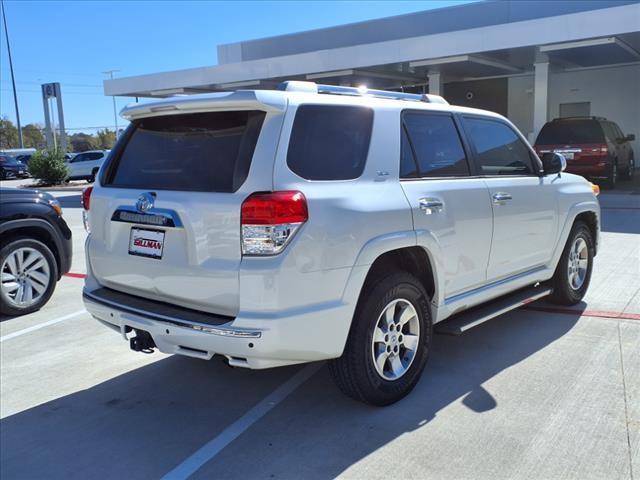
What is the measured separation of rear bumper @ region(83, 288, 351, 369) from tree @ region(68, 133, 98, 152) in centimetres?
7375

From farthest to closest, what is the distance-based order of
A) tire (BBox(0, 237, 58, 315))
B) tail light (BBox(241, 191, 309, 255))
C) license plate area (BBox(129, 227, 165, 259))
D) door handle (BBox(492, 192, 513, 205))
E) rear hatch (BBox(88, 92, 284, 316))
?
tire (BBox(0, 237, 58, 315)), door handle (BBox(492, 192, 513, 205)), license plate area (BBox(129, 227, 165, 259)), rear hatch (BBox(88, 92, 284, 316)), tail light (BBox(241, 191, 309, 255))

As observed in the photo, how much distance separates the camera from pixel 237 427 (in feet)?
11.9

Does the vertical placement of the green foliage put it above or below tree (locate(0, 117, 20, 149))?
below

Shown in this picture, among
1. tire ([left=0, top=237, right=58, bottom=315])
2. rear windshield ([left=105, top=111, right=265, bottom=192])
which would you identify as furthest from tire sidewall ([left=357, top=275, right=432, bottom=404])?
tire ([left=0, top=237, right=58, bottom=315])

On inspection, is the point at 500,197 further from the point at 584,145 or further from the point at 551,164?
the point at 584,145

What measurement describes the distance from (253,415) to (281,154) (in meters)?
1.68

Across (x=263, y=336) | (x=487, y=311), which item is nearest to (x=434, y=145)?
(x=487, y=311)

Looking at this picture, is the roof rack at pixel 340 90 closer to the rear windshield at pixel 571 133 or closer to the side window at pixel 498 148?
the side window at pixel 498 148

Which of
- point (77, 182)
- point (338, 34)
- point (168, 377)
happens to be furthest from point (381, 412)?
point (77, 182)

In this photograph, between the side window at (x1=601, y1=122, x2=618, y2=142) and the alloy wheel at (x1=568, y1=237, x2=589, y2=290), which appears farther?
the side window at (x1=601, y1=122, x2=618, y2=142)

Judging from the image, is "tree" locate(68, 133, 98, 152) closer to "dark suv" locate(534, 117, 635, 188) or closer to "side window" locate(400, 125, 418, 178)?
"dark suv" locate(534, 117, 635, 188)

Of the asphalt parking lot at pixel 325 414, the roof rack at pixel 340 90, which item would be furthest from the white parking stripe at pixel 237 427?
the roof rack at pixel 340 90

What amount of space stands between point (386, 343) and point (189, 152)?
1.68 m

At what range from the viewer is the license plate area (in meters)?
3.50
